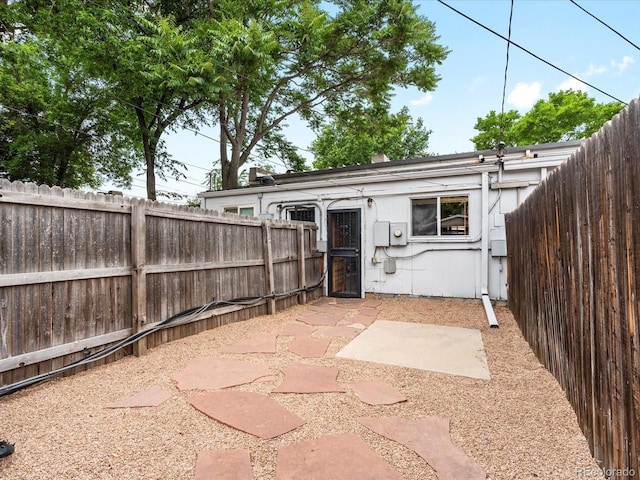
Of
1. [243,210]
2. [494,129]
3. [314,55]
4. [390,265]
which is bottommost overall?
[390,265]

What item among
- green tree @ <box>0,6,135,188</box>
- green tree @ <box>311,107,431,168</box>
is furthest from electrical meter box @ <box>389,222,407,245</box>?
green tree @ <box>0,6,135,188</box>

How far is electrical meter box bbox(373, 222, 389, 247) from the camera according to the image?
714 cm

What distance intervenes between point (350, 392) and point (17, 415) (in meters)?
2.36

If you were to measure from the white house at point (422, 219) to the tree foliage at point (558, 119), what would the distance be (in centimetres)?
1343

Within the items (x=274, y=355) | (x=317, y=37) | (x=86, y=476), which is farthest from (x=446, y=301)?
(x=317, y=37)

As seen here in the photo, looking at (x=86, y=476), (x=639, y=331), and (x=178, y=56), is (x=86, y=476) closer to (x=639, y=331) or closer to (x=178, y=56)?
(x=639, y=331)

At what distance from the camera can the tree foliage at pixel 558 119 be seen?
18234 millimetres

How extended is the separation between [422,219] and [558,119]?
58.6 ft

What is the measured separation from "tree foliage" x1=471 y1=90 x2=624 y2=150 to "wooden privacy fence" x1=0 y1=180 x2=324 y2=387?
17.9 m

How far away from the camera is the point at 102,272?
10.5 ft

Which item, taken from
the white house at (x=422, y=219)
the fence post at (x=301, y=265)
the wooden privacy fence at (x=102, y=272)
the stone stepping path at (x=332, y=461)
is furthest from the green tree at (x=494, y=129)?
the stone stepping path at (x=332, y=461)

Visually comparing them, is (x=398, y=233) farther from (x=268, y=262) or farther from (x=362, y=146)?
(x=362, y=146)

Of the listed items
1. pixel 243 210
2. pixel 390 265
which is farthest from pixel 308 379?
pixel 243 210

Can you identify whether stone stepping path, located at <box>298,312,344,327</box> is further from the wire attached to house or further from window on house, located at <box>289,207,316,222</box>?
window on house, located at <box>289,207,316,222</box>
